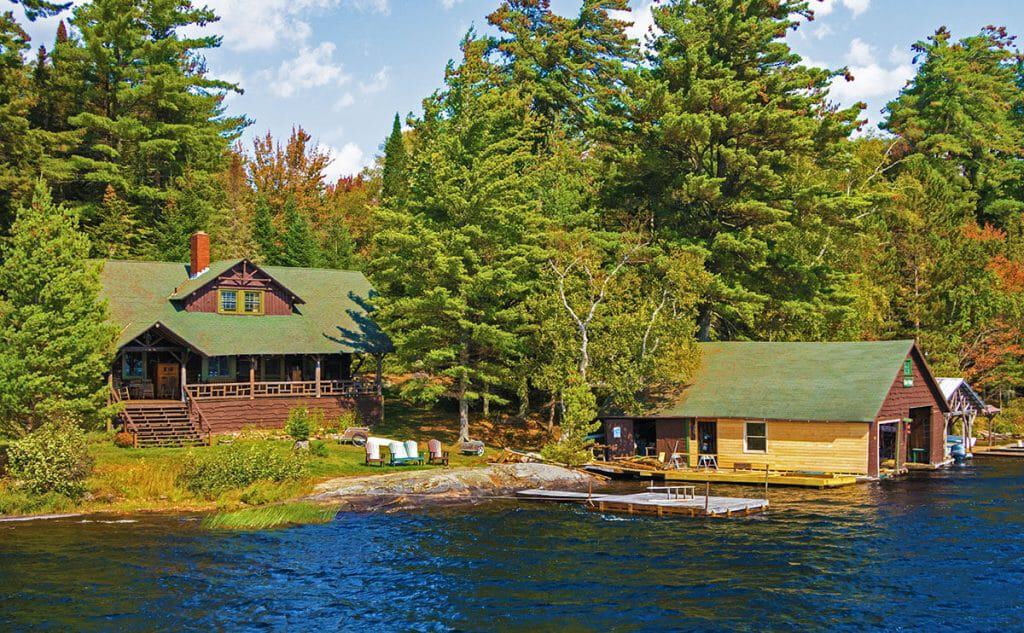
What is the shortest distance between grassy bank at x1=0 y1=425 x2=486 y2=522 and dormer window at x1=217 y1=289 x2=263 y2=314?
12693mm

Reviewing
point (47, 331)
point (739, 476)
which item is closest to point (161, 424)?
point (47, 331)

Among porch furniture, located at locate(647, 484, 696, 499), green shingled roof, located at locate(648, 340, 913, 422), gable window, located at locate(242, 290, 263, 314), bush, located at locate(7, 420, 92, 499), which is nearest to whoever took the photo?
bush, located at locate(7, 420, 92, 499)

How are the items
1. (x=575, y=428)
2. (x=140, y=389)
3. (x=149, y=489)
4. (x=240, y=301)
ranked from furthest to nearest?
(x=240, y=301)
(x=140, y=389)
(x=575, y=428)
(x=149, y=489)

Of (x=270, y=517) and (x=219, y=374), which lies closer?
(x=270, y=517)

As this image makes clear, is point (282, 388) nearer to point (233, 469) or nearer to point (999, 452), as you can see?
point (233, 469)

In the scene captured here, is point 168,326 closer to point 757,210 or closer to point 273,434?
point 273,434

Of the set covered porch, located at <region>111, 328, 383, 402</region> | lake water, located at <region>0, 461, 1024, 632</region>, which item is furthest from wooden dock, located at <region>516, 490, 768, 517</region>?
covered porch, located at <region>111, 328, 383, 402</region>

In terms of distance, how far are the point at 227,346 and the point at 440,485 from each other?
1551 centimetres

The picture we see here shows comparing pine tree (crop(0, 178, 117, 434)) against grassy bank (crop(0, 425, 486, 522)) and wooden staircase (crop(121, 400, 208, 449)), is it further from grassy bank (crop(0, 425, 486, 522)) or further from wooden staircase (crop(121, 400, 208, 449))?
wooden staircase (crop(121, 400, 208, 449))

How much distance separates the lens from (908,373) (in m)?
43.9

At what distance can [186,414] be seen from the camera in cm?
4550

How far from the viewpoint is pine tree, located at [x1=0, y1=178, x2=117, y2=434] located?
35094 mm

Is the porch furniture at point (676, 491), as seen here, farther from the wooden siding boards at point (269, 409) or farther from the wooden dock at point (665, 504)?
the wooden siding boards at point (269, 409)

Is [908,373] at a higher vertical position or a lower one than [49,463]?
higher
